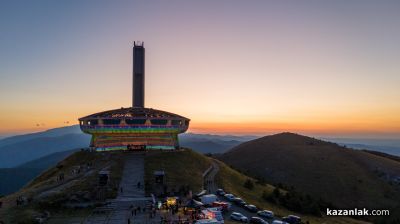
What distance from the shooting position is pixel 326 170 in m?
103

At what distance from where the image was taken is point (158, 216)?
47.0m

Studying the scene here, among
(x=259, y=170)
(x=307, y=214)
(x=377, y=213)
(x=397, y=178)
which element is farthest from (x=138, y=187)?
(x=397, y=178)

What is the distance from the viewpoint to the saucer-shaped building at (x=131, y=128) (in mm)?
81812

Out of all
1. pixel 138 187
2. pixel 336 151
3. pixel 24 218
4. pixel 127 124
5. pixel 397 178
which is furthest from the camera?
pixel 336 151

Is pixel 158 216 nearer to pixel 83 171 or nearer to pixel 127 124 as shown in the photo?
pixel 83 171

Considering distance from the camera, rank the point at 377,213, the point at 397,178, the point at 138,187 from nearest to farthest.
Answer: the point at 138,187 < the point at 377,213 < the point at 397,178

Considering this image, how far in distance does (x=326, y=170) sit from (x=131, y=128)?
198ft

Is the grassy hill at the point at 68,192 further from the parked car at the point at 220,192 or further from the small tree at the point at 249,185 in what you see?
the small tree at the point at 249,185

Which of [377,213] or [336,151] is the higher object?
[336,151]

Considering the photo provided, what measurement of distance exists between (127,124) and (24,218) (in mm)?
38234

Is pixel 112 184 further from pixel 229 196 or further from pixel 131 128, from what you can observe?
pixel 131 128

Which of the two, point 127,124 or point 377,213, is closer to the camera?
point 377,213

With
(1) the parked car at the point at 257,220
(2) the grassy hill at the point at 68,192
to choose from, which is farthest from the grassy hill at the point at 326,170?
(2) the grassy hill at the point at 68,192

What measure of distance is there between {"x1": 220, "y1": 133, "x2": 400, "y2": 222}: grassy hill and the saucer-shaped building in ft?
109
